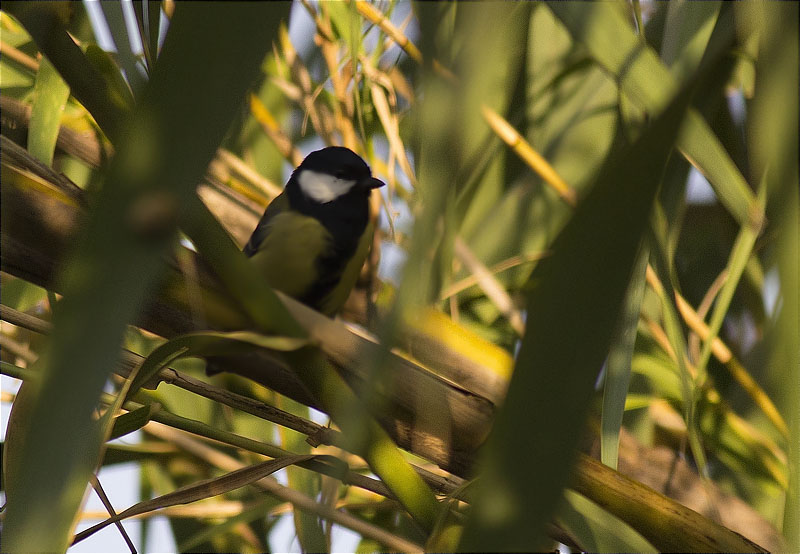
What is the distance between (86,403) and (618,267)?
0.55 ft

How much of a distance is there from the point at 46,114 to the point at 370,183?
0.39 metres

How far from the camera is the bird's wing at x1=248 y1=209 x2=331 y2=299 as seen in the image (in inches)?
32.0

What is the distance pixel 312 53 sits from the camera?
88cm

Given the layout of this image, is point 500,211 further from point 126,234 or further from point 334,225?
point 126,234

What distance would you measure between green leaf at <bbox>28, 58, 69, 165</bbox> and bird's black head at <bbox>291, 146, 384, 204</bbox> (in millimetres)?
296

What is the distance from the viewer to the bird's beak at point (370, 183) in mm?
927

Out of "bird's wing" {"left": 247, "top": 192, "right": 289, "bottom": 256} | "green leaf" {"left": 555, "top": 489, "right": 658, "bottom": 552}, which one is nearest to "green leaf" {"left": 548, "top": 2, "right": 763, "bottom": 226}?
"green leaf" {"left": 555, "top": 489, "right": 658, "bottom": 552}

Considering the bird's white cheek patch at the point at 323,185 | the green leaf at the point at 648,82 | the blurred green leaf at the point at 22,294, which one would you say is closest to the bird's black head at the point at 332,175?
the bird's white cheek patch at the point at 323,185

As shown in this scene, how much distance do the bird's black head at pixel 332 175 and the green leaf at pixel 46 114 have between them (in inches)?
11.6

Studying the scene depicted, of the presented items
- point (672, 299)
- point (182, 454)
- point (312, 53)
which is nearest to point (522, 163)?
point (312, 53)

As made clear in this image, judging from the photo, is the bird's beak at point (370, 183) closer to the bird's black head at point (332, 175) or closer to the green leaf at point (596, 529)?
the bird's black head at point (332, 175)

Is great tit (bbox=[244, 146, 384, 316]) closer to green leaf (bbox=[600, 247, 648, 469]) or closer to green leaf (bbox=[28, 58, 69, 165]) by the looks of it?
green leaf (bbox=[28, 58, 69, 165])

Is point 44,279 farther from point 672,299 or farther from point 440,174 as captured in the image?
point 672,299

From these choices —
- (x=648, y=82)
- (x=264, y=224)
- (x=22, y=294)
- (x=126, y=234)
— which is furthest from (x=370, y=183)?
(x=126, y=234)
